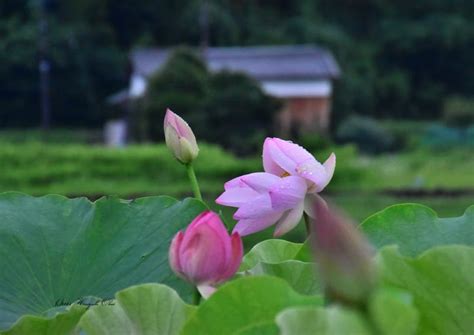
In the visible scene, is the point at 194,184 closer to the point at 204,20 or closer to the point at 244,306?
the point at 244,306

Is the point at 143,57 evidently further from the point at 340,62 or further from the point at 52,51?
the point at 340,62

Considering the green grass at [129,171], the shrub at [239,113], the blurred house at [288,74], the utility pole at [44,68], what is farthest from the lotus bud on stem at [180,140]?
the utility pole at [44,68]

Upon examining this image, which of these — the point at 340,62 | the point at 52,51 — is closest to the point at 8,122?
the point at 52,51

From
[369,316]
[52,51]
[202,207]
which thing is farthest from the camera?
[52,51]

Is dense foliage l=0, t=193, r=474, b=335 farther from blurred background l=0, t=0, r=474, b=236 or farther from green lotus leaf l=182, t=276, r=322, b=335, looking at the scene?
blurred background l=0, t=0, r=474, b=236

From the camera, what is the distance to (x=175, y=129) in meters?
0.41

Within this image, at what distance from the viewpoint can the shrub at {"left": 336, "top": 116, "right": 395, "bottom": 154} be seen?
14914 millimetres

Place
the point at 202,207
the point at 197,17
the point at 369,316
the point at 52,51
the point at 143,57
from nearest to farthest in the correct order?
the point at 369,316, the point at 202,207, the point at 143,57, the point at 52,51, the point at 197,17

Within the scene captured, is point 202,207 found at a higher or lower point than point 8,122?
higher

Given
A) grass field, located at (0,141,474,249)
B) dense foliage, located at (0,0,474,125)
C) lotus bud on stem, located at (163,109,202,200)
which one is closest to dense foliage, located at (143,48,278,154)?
grass field, located at (0,141,474,249)

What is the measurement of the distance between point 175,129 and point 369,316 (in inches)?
9.7

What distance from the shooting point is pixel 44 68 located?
19188mm

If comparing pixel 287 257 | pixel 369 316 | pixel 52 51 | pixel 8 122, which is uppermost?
pixel 369 316

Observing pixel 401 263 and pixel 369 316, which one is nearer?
pixel 369 316
